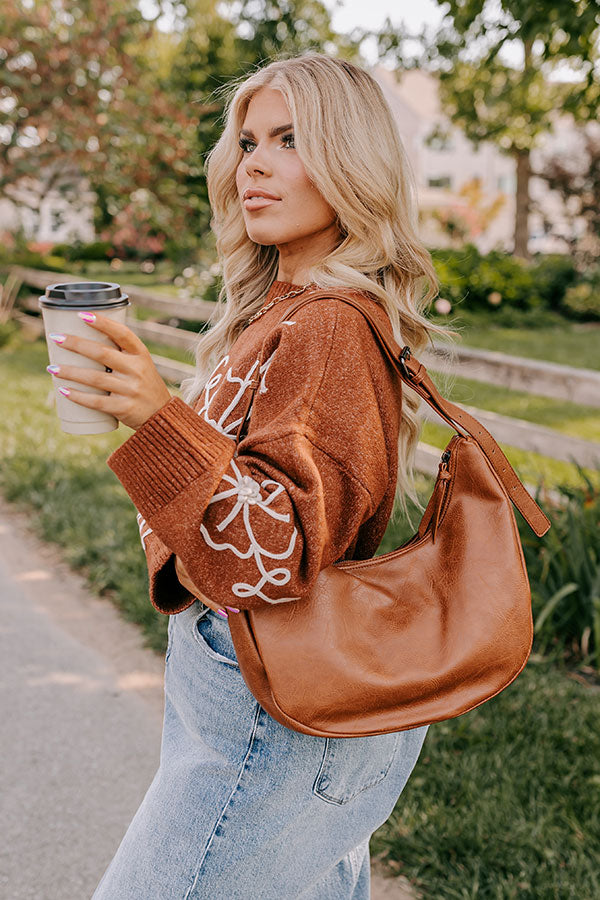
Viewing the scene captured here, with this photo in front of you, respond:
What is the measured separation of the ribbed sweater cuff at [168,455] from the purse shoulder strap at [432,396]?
169 mm

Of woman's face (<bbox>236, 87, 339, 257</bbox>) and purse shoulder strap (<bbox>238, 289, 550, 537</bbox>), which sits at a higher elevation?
woman's face (<bbox>236, 87, 339, 257</bbox>)

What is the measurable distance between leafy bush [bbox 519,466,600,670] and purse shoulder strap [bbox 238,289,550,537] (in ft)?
6.70

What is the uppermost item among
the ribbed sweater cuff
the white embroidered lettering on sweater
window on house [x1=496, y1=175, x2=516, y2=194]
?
the ribbed sweater cuff

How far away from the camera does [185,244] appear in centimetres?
1170

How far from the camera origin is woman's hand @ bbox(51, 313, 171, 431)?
1.11m

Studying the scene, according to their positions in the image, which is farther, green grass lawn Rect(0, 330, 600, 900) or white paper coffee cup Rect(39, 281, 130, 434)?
green grass lawn Rect(0, 330, 600, 900)

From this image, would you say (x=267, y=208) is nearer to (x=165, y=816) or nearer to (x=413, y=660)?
(x=413, y=660)

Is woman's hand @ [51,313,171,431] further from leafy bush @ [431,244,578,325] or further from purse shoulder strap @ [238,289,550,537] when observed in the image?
leafy bush @ [431,244,578,325]

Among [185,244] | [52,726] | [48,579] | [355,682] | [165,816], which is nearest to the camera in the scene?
[355,682]

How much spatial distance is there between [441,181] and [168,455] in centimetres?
4628

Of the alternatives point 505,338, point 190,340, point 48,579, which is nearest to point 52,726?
point 48,579

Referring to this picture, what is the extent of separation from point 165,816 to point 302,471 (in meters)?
0.68

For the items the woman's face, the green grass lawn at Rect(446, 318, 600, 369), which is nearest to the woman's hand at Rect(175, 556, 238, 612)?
the woman's face

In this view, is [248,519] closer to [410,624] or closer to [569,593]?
[410,624]
